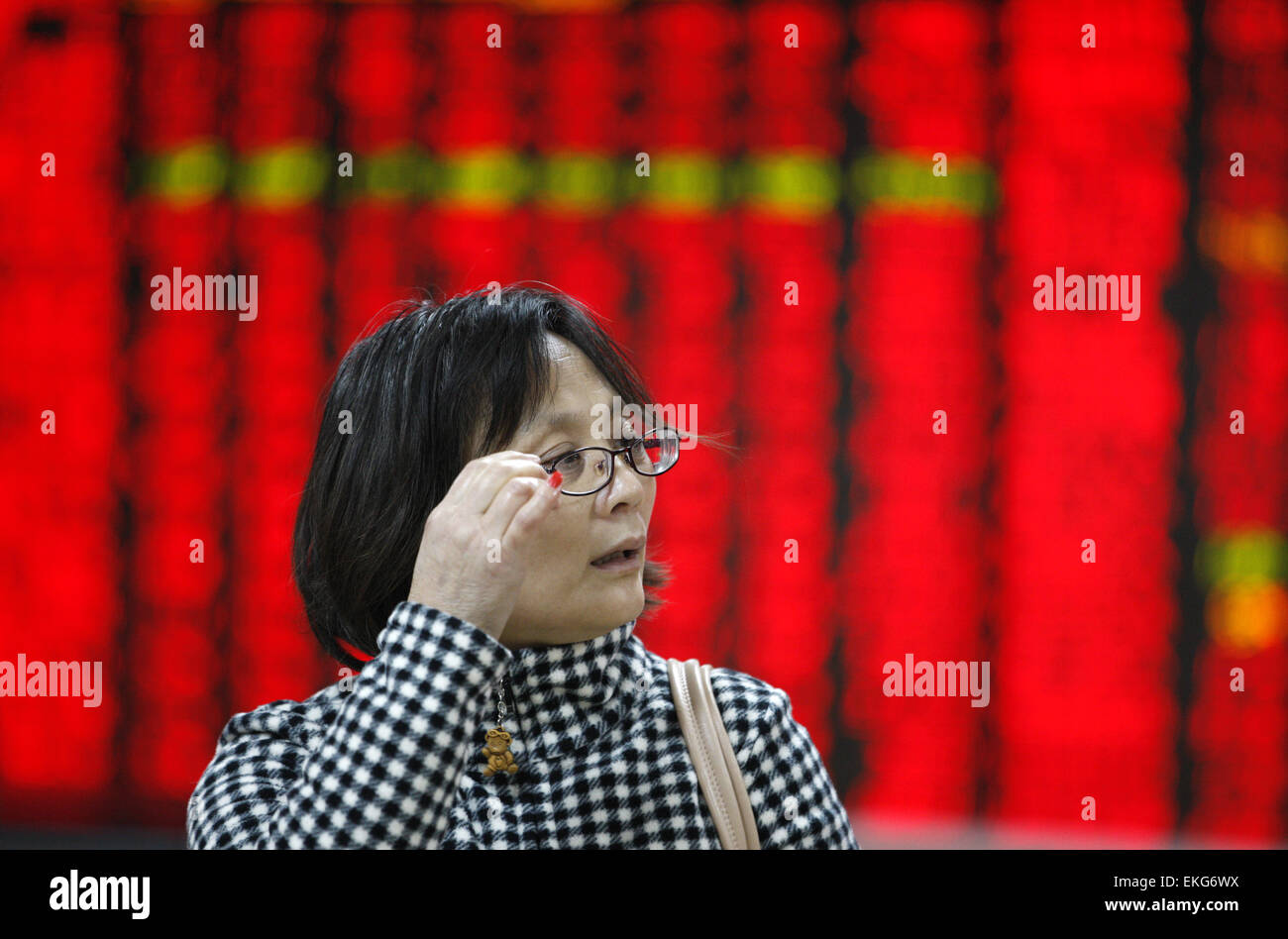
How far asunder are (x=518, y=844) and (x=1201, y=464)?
193 cm

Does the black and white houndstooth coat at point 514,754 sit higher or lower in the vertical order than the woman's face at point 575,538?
lower

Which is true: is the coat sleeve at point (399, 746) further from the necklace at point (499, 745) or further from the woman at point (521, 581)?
the necklace at point (499, 745)

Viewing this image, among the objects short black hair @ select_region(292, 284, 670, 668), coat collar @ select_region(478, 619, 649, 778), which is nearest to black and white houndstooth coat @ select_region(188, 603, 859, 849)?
coat collar @ select_region(478, 619, 649, 778)

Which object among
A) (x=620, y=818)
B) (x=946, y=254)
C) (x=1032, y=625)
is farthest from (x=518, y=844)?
(x=946, y=254)

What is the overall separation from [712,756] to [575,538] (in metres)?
0.25

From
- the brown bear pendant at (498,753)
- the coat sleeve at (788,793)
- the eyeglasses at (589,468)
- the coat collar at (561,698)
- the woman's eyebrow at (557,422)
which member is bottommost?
the coat sleeve at (788,793)

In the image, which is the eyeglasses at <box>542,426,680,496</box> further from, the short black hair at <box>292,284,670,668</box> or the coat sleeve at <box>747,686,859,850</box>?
the coat sleeve at <box>747,686,859,850</box>

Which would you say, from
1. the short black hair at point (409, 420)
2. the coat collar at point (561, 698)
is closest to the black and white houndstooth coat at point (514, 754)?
the coat collar at point (561, 698)

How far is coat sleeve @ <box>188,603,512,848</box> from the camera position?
2.65ft

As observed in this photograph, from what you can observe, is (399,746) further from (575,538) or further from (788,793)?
(788,793)

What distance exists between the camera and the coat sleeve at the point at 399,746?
808mm

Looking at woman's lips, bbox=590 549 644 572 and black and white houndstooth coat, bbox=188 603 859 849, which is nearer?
black and white houndstooth coat, bbox=188 603 859 849

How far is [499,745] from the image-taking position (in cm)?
99

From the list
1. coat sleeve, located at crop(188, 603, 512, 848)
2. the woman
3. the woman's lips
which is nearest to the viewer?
coat sleeve, located at crop(188, 603, 512, 848)
